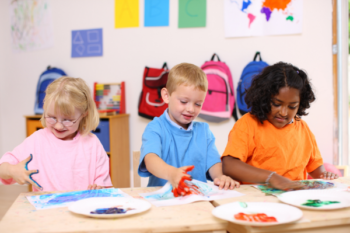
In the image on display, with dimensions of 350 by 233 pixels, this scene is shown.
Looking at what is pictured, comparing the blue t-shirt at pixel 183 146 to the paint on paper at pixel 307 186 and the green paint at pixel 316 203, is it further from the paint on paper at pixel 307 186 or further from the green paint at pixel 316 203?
the green paint at pixel 316 203

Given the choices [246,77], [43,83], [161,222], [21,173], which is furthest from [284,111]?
[43,83]

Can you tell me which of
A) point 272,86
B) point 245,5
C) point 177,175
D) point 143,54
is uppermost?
point 245,5

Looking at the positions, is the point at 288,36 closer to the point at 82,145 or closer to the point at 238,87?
the point at 238,87

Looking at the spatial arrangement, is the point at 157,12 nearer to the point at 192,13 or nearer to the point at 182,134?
the point at 192,13

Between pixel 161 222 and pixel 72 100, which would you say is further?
pixel 72 100

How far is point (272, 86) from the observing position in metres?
1.23

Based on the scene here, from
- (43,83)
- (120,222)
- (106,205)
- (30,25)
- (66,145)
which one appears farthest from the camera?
(30,25)

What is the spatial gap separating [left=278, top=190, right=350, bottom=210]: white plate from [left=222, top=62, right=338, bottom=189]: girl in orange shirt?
0.29 metres

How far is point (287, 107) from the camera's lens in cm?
121

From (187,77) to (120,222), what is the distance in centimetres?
63

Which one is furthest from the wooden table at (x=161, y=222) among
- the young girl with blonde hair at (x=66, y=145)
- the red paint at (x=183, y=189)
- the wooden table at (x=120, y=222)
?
the young girl with blonde hair at (x=66, y=145)

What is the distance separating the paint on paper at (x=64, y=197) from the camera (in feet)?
2.71

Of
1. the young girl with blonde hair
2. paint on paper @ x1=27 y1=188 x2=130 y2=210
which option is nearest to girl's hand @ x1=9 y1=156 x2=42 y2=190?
paint on paper @ x1=27 y1=188 x2=130 y2=210

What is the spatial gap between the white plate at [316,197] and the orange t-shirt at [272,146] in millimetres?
334
